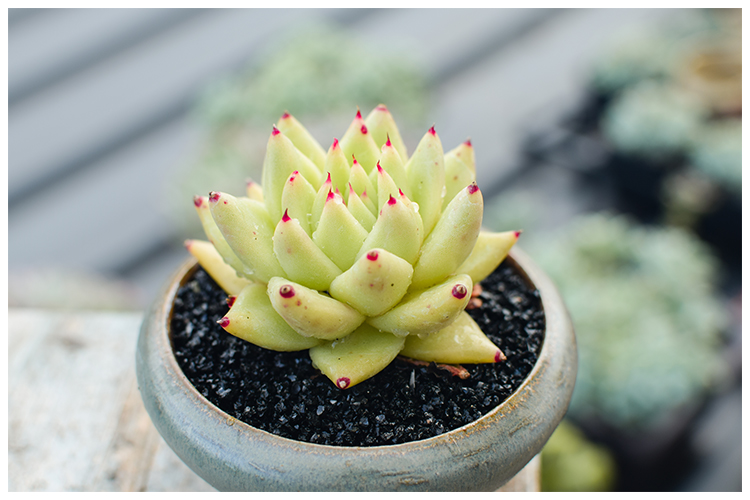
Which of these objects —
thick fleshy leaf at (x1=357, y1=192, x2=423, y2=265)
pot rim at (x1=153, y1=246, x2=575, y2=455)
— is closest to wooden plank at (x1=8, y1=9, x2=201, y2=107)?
pot rim at (x1=153, y1=246, x2=575, y2=455)

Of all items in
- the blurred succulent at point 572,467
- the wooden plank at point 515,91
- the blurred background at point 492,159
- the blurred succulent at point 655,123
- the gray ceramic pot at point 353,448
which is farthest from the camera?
the wooden plank at point 515,91

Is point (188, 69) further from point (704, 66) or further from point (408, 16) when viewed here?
point (704, 66)

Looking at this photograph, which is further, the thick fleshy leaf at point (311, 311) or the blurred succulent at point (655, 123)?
the blurred succulent at point (655, 123)

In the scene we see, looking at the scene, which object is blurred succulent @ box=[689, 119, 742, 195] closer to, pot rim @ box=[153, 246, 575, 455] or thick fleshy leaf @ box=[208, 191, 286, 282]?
pot rim @ box=[153, 246, 575, 455]

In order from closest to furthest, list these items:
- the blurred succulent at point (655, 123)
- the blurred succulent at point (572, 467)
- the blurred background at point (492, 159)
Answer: the blurred succulent at point (572, 467) < the blurred background at point (492, 159) < the blurred succulent at point (655, 123)

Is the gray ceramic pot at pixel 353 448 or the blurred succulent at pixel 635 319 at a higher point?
the gray ceramic pot at pixel 353 448

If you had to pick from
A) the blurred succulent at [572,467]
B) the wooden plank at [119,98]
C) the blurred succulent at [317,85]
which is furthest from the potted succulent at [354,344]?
the wooden plank at [119,98]

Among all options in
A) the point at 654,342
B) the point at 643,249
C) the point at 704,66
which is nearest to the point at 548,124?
the point at 704,66

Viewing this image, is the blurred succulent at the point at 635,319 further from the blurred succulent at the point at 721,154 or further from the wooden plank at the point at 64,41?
the wooden plank at the point at 64,41

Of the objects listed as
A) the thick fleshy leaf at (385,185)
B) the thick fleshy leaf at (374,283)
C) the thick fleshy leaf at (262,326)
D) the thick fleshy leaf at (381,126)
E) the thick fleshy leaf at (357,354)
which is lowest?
the thick fleshy leaf at (357,354)
